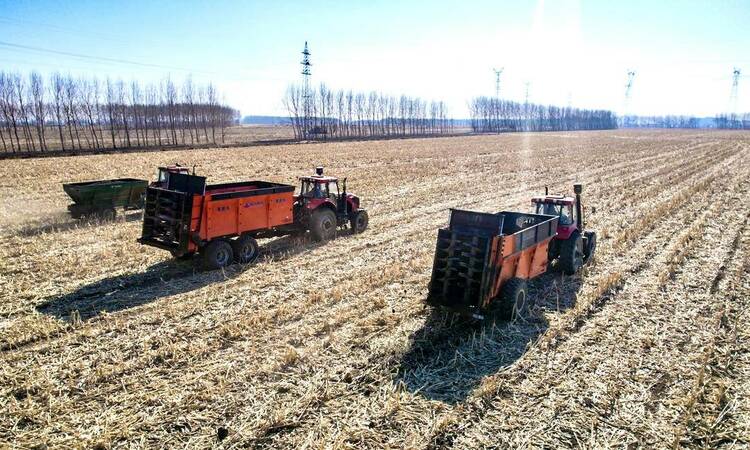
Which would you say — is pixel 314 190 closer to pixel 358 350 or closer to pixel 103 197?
pixel 358 350

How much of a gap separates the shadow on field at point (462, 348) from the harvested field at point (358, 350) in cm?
4

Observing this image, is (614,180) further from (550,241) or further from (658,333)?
(658,333)

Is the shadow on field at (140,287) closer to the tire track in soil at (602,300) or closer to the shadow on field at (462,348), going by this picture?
the shadow on field at (462,348)

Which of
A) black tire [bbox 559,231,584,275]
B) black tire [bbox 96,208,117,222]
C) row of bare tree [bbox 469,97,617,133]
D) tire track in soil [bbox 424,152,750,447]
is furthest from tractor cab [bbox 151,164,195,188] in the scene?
row of bare tree [bbox 469,97,617,133]

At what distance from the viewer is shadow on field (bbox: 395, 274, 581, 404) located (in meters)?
6.49

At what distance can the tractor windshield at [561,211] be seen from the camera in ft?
35.5

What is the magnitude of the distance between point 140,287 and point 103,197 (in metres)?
8.51

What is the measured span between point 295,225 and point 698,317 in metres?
9.64

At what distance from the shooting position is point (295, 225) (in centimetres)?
1371

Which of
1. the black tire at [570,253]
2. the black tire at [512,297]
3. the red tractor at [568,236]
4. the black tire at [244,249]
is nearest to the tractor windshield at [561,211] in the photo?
the red tractor at [568,236]

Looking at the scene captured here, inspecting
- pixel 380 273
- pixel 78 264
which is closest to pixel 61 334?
pixel 78 264

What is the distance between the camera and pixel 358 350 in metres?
7.32

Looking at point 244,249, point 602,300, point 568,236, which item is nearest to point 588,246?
point 568,236

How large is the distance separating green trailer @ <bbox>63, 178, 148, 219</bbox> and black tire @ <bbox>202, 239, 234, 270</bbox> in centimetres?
795
